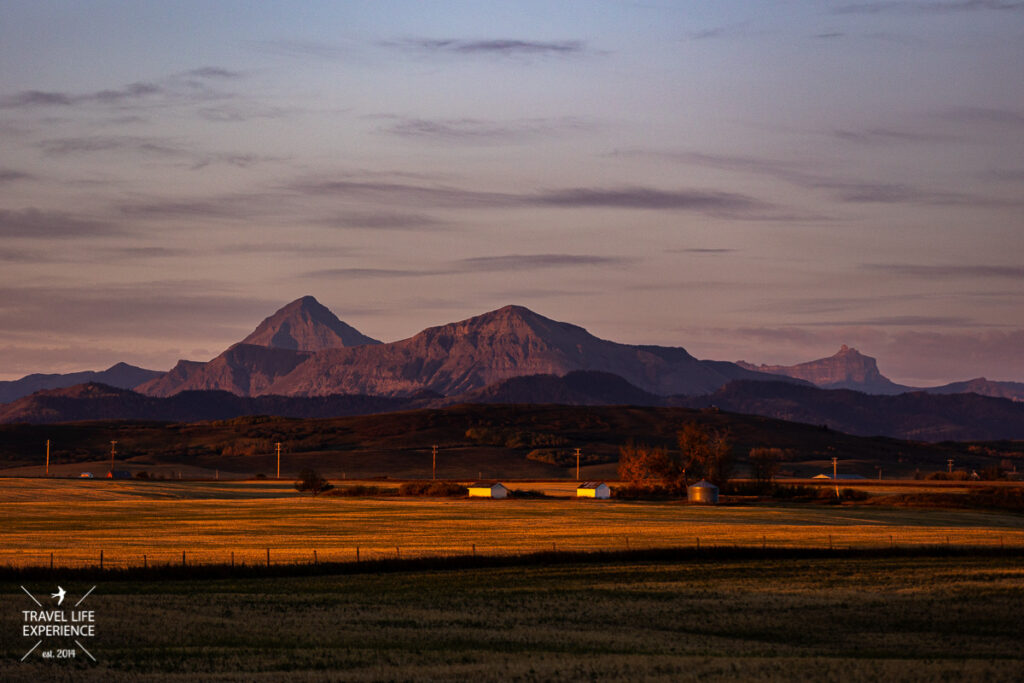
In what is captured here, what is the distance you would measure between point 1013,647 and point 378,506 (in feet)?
308

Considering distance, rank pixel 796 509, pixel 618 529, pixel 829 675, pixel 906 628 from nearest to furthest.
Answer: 1. pixel 829 675
2. pixel 906 628
3. pixel 618 529
4. pixel 796 509

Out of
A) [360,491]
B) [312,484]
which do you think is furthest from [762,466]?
[312,484]

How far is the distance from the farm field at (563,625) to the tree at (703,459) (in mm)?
98552

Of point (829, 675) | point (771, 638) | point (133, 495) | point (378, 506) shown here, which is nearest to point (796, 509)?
point (378, 506)

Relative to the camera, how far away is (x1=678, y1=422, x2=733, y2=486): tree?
160m

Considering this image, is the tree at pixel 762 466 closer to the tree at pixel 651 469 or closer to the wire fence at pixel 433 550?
the tree at pixel 651 469

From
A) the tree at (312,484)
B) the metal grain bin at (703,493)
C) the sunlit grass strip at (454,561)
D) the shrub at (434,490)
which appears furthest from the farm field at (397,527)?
the tree at (312,484)

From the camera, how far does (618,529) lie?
90125 mm

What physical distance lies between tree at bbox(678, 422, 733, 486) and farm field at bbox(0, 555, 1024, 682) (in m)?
98.6

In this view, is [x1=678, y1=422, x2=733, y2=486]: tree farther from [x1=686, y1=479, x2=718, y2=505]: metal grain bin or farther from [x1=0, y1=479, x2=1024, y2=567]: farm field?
[x1=0, y1=479, x2=1024, y2=567]: farm field

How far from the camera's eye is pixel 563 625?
1708 inches

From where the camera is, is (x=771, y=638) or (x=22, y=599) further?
(x=22, y=599)

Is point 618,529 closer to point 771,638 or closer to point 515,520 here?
point 515,520

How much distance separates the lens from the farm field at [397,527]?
6994cm
